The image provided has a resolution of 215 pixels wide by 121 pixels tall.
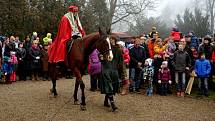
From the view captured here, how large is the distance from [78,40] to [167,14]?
72.9 meters

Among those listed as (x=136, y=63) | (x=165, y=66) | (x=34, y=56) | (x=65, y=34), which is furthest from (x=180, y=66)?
(x=34, y=56)

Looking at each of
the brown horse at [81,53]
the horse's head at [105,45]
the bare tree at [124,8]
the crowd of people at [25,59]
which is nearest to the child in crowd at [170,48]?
the brown horse at [81,53]

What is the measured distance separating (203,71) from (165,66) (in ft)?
4.15

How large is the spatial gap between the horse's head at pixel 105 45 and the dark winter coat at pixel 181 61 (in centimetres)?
392

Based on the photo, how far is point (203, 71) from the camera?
12.7 metres

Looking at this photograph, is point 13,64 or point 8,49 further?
point 13,64

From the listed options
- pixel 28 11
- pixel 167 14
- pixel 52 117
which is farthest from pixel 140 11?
pixel 167 14

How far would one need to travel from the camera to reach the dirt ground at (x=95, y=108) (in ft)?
29.9

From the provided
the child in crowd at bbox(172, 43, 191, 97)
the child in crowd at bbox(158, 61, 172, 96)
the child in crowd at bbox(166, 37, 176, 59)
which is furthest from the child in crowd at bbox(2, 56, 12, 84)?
the child in crowd at bbox(172, 43, 191, 97)

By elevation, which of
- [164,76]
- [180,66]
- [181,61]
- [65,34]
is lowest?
[164,76]

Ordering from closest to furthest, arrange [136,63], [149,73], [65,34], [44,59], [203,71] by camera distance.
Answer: [65,34], [203,71], [149,73], [136,63], [44,59]

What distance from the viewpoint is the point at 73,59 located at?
34.1ft

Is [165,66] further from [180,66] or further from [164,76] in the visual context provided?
[180,66]

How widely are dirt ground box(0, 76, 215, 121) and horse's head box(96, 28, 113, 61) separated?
1.43 m
